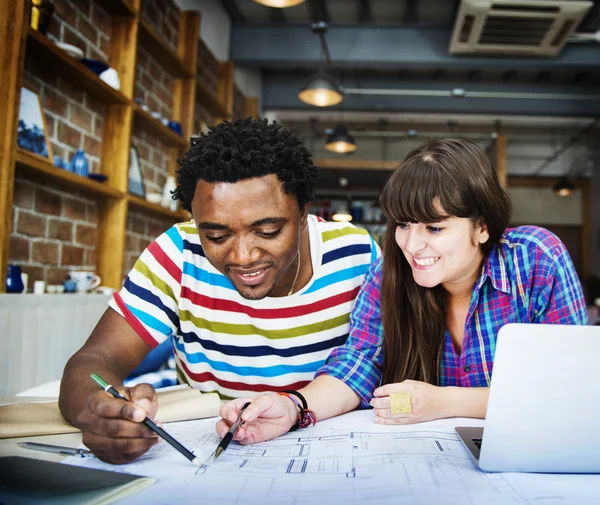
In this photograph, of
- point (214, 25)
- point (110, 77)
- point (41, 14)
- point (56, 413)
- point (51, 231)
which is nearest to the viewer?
point (56, 413)

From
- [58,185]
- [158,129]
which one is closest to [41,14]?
[58,185]

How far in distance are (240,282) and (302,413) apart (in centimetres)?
35

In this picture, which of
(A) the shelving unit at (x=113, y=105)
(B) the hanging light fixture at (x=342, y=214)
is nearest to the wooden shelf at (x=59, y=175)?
(A) the shelving unit at (x=113, y=105)

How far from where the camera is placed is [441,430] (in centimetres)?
106

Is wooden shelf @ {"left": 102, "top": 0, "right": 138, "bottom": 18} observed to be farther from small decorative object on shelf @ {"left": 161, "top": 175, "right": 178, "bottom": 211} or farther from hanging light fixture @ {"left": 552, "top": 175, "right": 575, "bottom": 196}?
hanging light fixture @ {"left": 552, "top": 175, "right": 575, "bottom": 196}

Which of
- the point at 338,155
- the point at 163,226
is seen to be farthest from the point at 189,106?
the point at 338,155

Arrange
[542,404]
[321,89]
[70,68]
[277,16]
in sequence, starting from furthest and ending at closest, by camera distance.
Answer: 1. [277,16]
2. [321,89]
3. [70,68]
4. [542,404]

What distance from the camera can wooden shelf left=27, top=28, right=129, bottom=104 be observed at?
2.48 meters

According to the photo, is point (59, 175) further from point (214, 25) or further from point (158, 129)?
point (214, 25)

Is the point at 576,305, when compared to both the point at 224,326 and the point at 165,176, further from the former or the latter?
the point at 165,176

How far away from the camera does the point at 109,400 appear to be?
94 cm

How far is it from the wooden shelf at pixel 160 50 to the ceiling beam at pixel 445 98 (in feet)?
Answer: 9.51

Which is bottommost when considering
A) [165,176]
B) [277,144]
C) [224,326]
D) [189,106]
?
[224,326]

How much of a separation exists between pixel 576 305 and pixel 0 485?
1.12m
